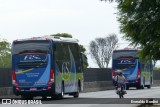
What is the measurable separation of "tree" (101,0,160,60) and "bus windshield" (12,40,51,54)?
12.7 metres

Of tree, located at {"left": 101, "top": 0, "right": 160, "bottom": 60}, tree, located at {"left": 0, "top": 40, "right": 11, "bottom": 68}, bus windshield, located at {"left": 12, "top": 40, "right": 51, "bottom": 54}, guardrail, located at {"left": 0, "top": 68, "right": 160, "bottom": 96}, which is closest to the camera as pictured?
tree, located at {"left": 101, "top": 0, "right": 160, "bottom": 60}

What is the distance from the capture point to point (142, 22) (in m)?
18.0

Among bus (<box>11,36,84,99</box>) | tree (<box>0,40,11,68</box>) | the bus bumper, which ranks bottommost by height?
the bus bumper

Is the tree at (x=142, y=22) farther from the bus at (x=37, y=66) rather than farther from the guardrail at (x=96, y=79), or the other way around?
the guardrail at (x=96, y=79)

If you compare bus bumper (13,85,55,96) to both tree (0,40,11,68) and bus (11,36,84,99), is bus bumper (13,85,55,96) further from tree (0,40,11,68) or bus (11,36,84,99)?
tree (0,40,11,68)

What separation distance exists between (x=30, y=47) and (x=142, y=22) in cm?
1419

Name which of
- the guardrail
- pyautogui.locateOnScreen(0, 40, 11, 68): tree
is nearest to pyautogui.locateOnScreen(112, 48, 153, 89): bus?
the guardrail

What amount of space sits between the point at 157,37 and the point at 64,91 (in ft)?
51.9

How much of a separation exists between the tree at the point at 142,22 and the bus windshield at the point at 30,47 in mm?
12690

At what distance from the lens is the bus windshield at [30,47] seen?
31.3 m

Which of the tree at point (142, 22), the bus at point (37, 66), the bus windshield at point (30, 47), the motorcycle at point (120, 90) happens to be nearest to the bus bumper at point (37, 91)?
the bus at point (37, 66)

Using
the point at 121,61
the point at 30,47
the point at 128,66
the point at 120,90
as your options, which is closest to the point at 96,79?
the point at 121,61

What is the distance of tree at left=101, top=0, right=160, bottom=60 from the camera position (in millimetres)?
17469

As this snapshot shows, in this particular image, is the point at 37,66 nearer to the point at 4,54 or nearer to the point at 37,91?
the point at 37,91
